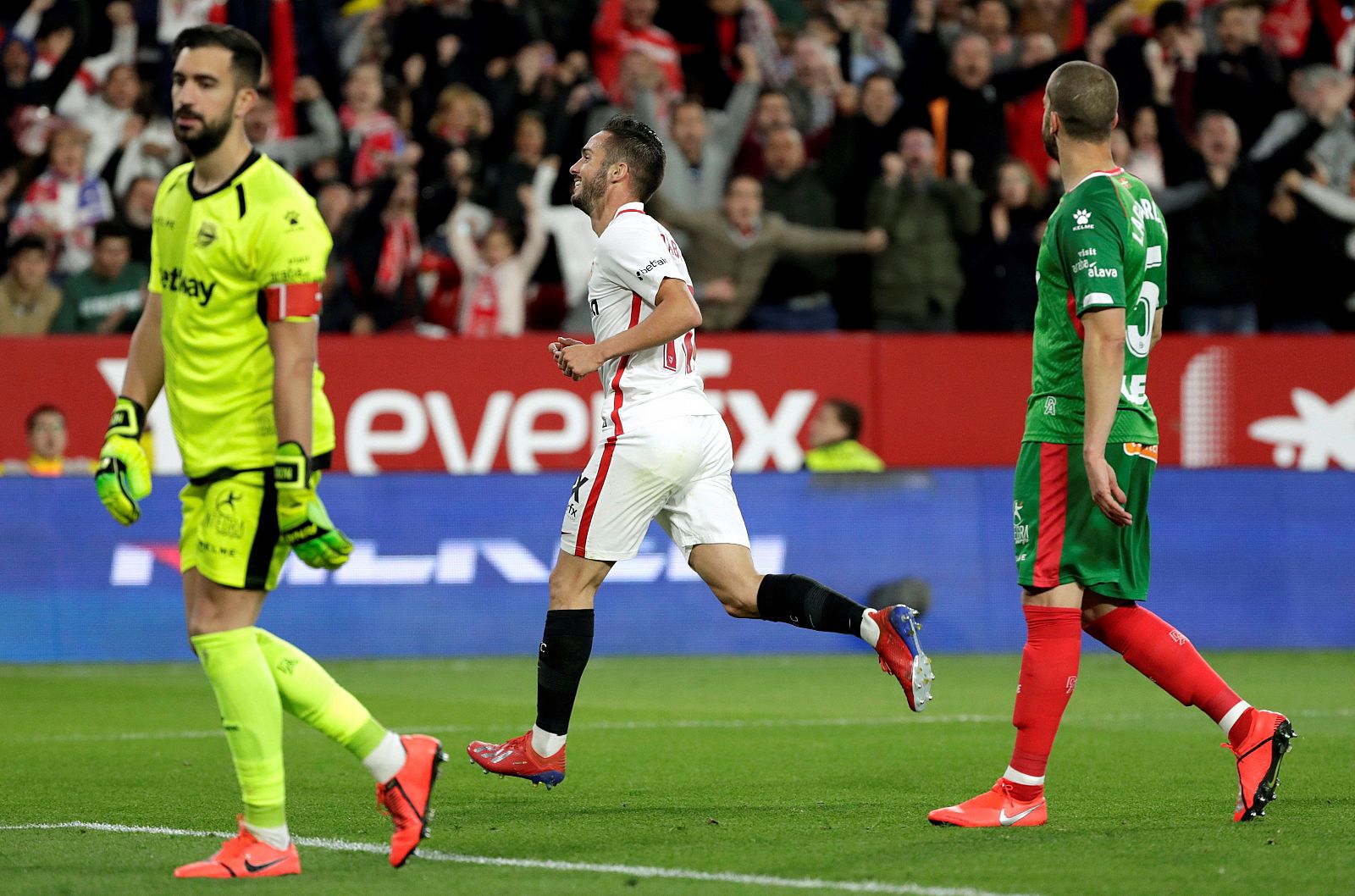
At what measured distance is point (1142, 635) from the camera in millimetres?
6828

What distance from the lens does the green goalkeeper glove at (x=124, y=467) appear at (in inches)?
226

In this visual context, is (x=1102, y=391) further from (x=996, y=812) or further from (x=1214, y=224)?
(x=1214, y=224)

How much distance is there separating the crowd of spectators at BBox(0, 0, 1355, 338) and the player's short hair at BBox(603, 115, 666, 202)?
793cm

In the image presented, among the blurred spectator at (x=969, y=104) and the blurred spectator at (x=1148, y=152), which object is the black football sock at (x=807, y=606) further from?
the blurred spectator at (x=1148, y=152)

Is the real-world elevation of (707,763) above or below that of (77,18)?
below

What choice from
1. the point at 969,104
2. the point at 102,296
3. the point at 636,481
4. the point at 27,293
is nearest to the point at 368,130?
the point at 102,296

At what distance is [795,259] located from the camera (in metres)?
15.9

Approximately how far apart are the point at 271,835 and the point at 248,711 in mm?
Result: 353

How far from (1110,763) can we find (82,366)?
9.59m

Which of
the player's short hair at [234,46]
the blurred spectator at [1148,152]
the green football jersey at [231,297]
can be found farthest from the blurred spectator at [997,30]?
the green football jersey at [231,297]

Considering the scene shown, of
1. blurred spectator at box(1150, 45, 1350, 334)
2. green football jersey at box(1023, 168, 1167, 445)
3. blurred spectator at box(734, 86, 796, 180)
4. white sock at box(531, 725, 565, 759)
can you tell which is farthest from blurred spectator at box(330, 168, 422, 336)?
green football jersey at box(1023, 168, 1167, 445)

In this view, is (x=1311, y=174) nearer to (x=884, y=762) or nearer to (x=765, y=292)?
(x=765, y=292)

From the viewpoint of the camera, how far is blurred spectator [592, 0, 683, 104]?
17.0 metres

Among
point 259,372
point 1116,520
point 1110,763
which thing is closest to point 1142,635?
point 1116,520
